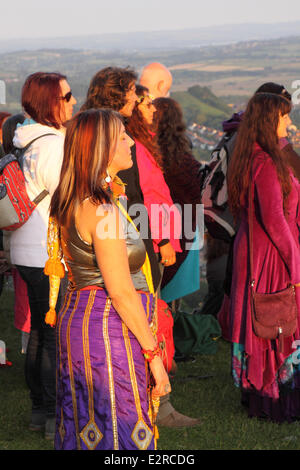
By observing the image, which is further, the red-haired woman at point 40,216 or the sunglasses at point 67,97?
the sunglasses at point 67,97

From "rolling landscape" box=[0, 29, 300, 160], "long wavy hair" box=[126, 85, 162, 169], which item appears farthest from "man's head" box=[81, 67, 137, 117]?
"rolling landscape" box=[0, 29, 300, 160]

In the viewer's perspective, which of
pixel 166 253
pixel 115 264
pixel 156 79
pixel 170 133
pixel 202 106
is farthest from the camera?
pixel 202 106

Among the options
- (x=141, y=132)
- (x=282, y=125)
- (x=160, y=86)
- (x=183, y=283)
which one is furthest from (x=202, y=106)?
(x=282, y=125)

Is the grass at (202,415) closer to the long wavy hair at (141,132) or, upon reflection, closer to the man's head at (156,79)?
the long wavy hair at (141,132)

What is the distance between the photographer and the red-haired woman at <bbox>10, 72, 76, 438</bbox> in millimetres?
3945

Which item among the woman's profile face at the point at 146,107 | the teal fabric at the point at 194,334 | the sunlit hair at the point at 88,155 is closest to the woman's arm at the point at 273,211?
the woman's profile face at the point at 146,107

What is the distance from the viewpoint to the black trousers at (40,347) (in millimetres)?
3965

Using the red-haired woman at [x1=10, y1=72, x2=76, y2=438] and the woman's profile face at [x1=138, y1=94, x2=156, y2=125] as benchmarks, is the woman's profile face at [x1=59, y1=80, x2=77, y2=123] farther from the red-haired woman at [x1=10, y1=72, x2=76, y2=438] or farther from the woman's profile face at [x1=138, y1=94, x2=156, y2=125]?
the woman's profile face at [x1=138, y1=94, x2=156, y2=125]

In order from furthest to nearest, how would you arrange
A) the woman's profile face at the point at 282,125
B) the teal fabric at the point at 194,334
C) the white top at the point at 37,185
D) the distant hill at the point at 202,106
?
the distant hill at the point at 202,106
the teal fabric at the point at 194,334
the woman's profile face at the point at 282,125
the white top at the point at 37,185

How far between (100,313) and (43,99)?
1900mm

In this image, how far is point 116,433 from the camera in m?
→ 2.64

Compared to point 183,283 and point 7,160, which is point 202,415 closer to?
point 183,283

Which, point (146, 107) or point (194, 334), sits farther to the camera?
point (194, 334)

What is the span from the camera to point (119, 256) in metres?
2.52
